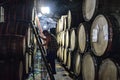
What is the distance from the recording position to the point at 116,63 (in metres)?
3.48

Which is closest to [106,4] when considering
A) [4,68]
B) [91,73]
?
[91,73]

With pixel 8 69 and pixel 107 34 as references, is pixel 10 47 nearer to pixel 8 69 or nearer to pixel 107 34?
pixel 8 69

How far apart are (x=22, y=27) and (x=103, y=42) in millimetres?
2696

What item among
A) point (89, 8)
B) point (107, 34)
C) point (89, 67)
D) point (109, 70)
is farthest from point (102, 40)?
point (89, 8)

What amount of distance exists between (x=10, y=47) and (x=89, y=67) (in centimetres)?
206

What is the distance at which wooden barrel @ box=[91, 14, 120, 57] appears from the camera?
12.2 feet

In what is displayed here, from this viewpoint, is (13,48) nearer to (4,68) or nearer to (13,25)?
(4,68)

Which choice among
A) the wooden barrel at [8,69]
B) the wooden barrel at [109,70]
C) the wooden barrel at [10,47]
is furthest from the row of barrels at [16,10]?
the wooden barrel at [109,70]

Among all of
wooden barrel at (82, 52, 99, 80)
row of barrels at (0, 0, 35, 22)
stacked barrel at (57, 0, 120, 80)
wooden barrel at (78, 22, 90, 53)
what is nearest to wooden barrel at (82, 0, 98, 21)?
stacked barrel at (57, 0, 120, 80)

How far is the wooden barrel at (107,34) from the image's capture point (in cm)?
373

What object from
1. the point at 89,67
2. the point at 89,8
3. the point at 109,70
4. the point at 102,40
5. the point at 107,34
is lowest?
the point at 89,67

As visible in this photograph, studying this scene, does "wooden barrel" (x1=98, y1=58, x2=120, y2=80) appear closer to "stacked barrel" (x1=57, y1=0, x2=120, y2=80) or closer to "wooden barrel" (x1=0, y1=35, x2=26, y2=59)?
"stacked barrel" (x1=57, y1=0, x2=120, y2=80)

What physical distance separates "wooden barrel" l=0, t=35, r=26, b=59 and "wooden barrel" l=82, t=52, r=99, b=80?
5.44 feet

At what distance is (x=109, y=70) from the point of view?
3.75 meters
